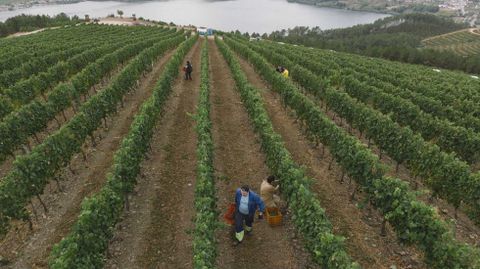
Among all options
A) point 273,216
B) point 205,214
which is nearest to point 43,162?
point 205,214

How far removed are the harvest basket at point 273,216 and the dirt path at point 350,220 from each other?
6.10ft

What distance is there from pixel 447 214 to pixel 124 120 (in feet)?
54.1

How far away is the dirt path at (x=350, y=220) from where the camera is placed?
10492 millimetres

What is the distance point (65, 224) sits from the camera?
11.6 metres

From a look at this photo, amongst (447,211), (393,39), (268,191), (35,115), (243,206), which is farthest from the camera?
(393,39)

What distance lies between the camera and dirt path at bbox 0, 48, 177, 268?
34.1 ft

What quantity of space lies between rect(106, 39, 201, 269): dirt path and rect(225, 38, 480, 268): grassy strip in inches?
234

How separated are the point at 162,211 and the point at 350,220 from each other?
6.47m

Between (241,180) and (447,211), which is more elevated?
(241,180)

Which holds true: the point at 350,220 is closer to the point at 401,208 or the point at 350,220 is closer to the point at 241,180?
the point at 401,208

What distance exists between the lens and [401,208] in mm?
9914

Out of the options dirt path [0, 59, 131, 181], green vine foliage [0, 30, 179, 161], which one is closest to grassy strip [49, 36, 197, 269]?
green vine foliage [0, 30, 179, 161]

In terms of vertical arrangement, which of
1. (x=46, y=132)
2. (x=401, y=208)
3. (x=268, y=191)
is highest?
(x=46, y=132)

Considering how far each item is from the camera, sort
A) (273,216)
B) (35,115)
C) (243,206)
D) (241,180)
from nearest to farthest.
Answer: (243,206), (273,216), (241,180), (35,115)
